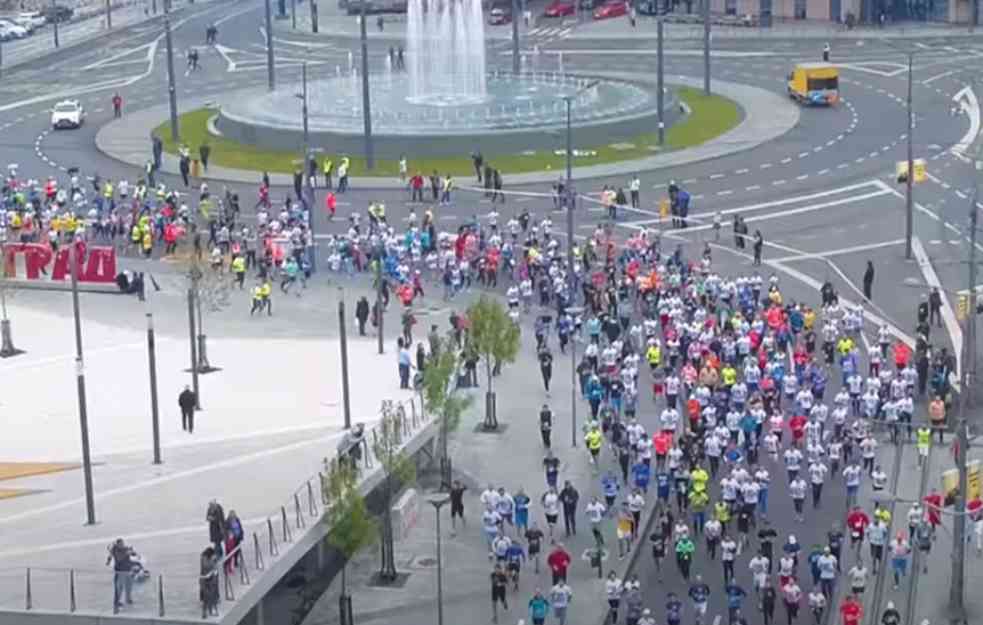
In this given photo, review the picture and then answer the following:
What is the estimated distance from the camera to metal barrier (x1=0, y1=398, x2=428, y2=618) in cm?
3484

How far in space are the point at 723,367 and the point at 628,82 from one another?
4668cm

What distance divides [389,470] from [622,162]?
40.5 metres

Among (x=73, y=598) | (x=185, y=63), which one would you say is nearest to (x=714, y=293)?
(x=73, y=598)

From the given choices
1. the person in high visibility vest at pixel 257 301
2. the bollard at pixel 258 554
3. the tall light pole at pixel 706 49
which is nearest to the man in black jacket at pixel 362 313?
the person in high visibility vest at pixel 257 301

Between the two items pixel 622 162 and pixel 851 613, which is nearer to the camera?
pixel 851 613

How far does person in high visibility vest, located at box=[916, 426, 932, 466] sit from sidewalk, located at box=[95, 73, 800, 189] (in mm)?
31133

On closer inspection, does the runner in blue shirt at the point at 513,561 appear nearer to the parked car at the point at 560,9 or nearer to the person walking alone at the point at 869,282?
the person walking alone at the point at 869,282

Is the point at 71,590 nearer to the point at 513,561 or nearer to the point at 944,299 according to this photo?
the point at 513,561

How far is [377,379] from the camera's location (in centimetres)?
4956

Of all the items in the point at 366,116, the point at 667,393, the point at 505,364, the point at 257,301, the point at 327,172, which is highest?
the point at 366,116

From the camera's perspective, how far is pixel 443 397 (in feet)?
144

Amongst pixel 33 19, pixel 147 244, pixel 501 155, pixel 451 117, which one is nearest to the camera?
pixel 147 244

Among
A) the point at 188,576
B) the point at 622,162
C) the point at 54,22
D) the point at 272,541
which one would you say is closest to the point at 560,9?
the point at 54,22

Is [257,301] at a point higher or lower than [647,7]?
lower
